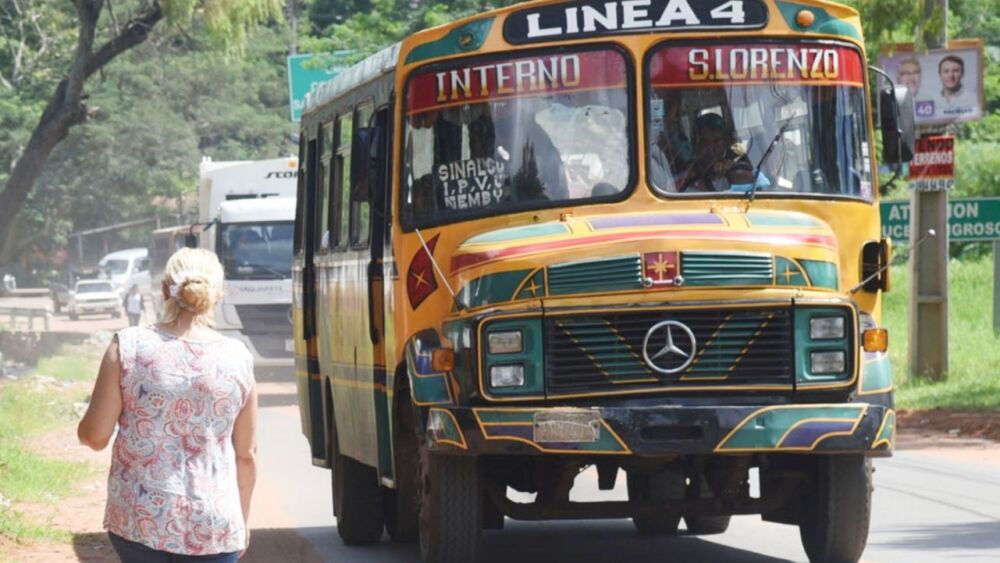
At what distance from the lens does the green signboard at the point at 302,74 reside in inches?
1505

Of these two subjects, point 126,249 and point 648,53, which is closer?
point 648,53

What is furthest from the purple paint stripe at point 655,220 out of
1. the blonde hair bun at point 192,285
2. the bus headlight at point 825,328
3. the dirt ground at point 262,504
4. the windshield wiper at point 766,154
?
the blonde hair bun at point 192,285

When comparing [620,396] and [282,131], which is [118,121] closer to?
[282,131]

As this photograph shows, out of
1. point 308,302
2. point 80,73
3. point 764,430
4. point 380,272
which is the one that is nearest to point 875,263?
point 764,430

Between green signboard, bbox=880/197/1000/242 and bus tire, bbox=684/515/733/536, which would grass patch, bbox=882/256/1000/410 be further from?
bus tire, bbox=684/515/733/536

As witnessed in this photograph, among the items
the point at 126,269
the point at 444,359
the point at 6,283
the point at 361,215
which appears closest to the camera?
the point at 444,359

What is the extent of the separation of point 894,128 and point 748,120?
83 cm

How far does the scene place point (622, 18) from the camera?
34.6 ft

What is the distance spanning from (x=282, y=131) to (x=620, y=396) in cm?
6496

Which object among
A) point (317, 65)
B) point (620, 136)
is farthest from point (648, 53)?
point (317, 65)

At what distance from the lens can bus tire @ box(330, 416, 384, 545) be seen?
1280cm

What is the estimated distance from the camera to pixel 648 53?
10539mm

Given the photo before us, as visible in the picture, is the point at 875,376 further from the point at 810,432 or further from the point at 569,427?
the point at 569,427

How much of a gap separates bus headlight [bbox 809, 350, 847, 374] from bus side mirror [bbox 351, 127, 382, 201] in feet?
8.87
